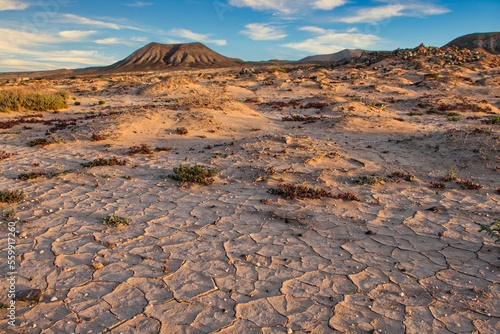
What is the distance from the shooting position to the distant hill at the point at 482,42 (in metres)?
66.7

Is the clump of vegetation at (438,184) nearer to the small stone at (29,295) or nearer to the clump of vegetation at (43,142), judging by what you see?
the small stone at (29,295)

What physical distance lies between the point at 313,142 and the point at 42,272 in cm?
749

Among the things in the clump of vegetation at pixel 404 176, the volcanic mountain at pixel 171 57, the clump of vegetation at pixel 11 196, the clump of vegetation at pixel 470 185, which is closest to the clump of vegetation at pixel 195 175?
the clump of vegetation at pixel 11 196

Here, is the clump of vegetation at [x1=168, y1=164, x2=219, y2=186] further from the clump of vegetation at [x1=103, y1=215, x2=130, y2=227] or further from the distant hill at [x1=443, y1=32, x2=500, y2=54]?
the distant hill at [x1=443, y1=32, x2=500, y2=54]

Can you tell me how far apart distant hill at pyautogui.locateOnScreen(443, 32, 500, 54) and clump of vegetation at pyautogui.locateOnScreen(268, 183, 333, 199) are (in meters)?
81.2

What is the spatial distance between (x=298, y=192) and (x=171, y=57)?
108m

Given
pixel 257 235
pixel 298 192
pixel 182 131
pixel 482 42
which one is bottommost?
pixel 257 235

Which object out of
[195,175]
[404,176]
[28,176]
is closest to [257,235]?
[195,175]

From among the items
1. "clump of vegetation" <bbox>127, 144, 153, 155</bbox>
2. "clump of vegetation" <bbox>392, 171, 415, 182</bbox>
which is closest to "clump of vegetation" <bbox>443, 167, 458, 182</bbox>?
"clump of vegetation" <bbox>392, 171, 415, 182</bbox>

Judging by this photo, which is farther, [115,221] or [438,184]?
[438,184]

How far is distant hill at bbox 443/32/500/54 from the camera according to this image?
6672 cm

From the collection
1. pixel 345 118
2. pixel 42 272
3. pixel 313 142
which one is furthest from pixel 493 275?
pixel 345 118

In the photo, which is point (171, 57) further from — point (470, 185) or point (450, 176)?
point (470, 185)

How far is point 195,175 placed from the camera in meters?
6.71
